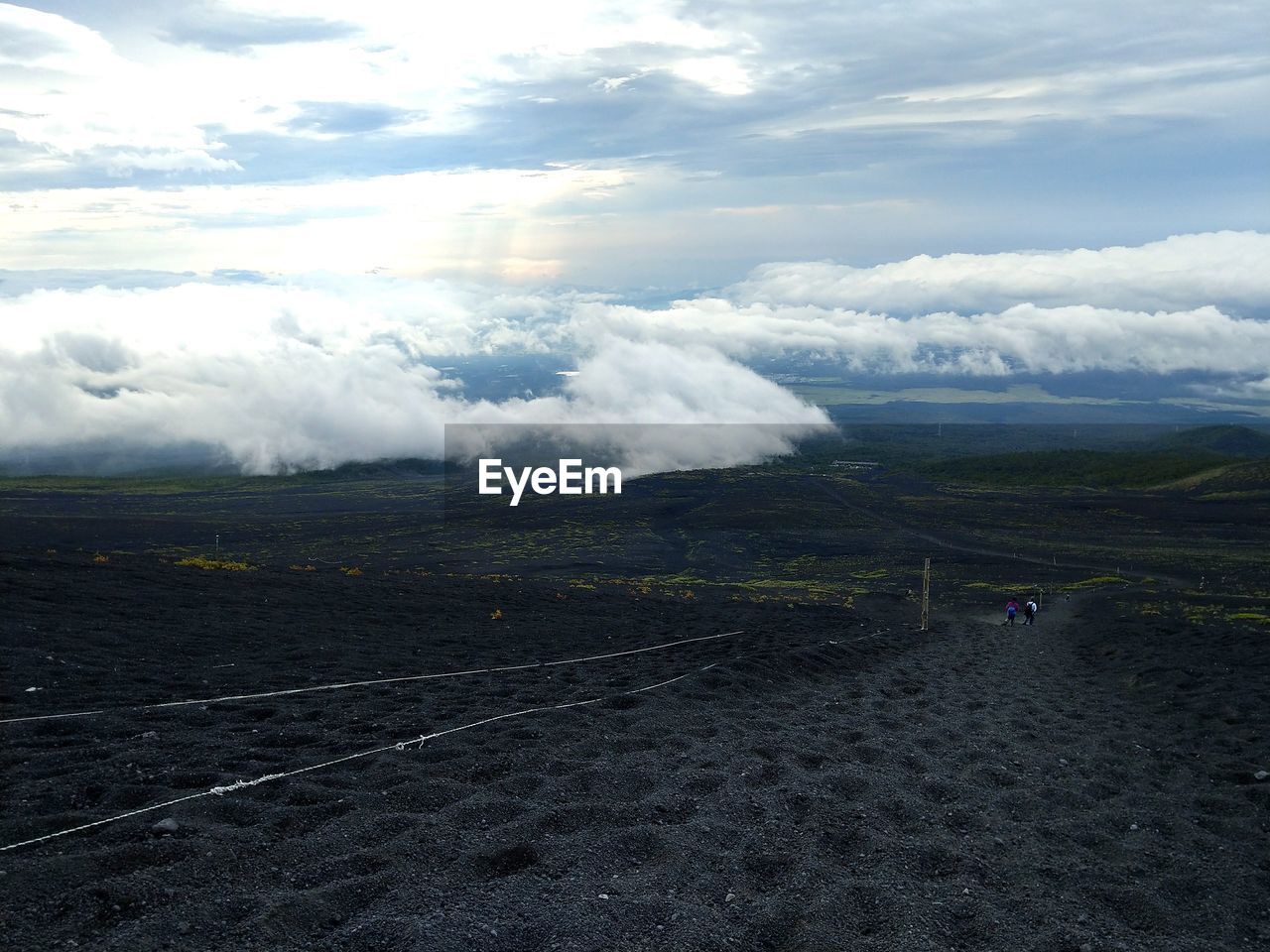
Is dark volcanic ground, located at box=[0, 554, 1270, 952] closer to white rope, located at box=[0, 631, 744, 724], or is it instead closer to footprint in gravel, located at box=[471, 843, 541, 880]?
footprint in gravel, located at box=[471, 843, 541, 880]

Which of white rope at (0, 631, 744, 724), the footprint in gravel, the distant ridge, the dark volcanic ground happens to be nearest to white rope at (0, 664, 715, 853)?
the dark volcanic ground

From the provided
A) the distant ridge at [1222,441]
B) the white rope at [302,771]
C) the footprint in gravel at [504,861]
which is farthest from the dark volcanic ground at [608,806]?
the distant ridge at [1222,441]

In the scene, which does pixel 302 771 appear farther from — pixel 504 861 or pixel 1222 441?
pixel 1222 441

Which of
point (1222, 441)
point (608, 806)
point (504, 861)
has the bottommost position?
point (608, 806)

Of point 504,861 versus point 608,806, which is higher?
point 504,861

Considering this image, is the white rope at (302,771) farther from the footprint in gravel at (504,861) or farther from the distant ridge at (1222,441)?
the distant ridge at (1222,441)

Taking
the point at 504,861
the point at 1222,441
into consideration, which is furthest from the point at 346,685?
the point at 1222,441

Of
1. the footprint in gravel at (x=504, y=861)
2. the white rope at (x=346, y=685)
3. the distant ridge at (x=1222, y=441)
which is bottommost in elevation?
the white rope at (x=346, y=685)

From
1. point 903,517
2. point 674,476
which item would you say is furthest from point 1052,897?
point 674,476
